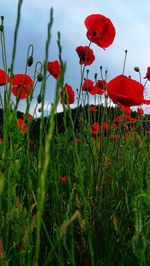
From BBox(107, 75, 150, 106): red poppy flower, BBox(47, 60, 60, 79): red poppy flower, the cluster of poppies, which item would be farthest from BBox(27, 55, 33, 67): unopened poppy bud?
BBox(47, 60, 60, 79): red poppy flower

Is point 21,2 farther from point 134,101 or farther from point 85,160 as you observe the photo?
point 85,160

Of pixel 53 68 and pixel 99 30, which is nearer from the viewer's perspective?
pixel 99 30

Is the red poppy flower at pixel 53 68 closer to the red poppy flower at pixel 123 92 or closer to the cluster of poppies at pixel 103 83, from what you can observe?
the cluster of poppies at pixel 103 83

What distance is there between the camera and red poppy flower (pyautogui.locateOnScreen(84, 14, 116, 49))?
2006 mm

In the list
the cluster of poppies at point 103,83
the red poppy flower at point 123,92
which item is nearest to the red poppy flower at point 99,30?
the cluster of poppies at point 103,83

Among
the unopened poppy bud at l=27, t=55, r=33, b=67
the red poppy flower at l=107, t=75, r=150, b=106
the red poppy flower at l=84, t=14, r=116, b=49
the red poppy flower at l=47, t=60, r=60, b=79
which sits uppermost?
the red poppy flower at l=84, t=14, r=116, b=49

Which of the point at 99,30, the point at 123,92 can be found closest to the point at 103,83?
the point at 99,30

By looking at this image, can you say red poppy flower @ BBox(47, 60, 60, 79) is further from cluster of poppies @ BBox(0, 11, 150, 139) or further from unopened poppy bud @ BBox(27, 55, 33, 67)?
unopened poppy bud @ BBox(27, 55, 33, 67)

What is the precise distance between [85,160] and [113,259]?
826 millimetres

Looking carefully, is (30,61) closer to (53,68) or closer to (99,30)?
(99,30)

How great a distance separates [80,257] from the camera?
5.01 feet

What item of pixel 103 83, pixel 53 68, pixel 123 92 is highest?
pixel 53 68

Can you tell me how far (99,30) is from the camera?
2043 millimetres

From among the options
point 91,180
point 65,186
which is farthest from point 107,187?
point 65,186
